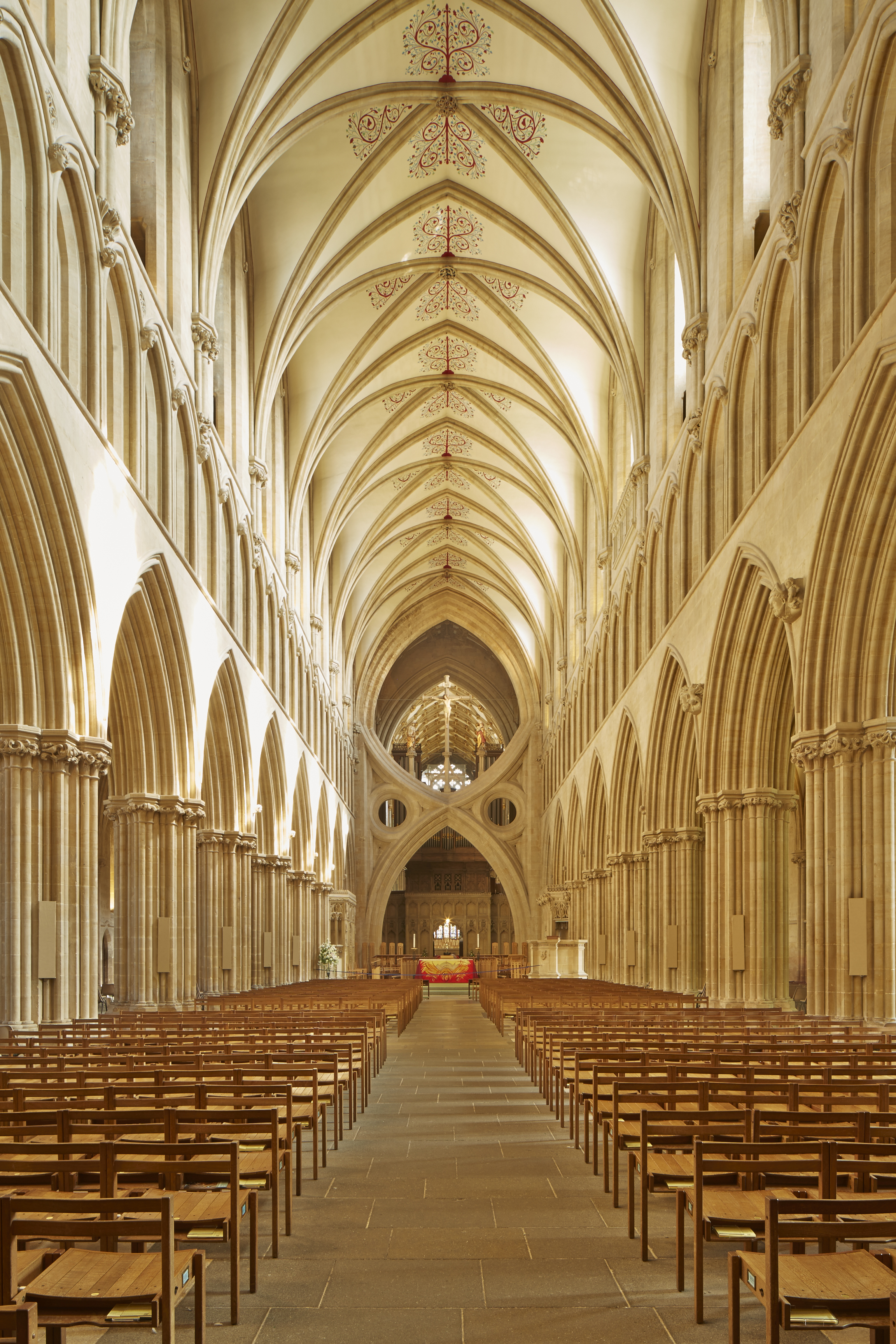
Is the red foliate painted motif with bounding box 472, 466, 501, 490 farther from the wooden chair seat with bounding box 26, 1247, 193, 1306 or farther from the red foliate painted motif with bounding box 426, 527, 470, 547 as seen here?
the wooden chair seat with bounding box 26, 1247, 193, 1306

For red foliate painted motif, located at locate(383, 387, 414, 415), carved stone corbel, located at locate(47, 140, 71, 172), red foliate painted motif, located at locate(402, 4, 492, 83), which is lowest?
A: carved stone corbel, located at locate(47, 140, 71, 172)

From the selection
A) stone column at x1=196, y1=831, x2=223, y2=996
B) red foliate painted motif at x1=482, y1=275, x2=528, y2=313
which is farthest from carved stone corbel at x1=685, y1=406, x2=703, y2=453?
stone column at x1=196, y1=831, x2=223, y2=996

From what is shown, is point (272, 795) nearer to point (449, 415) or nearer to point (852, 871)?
point (449, 415)

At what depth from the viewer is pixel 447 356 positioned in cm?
3469

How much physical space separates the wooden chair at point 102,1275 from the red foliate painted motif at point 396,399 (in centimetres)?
3292

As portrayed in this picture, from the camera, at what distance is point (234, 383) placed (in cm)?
2547

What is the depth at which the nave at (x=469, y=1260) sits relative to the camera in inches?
209

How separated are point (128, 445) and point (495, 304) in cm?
1575

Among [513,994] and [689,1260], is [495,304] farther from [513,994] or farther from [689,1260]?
[689,1260]

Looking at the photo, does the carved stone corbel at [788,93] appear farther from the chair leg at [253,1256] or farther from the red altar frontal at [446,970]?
the red altar frontal at [446,970]

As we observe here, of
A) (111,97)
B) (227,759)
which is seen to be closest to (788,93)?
(111,97)

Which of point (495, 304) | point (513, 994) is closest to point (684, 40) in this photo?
point (495, 304)

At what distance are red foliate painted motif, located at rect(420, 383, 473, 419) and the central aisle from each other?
2873 centimetres

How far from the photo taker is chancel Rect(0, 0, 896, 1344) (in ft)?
20.1
